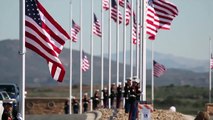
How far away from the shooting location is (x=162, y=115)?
144 ft

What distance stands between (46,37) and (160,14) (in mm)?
18387

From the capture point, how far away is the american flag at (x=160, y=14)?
43.1 metres

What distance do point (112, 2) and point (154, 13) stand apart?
17.6m

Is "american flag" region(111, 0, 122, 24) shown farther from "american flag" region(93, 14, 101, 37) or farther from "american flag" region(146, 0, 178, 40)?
"american flag" region(146, 0, 178, 40)

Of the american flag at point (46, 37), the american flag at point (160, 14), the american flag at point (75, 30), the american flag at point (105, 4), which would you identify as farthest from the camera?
the american flag at point (75, 30)

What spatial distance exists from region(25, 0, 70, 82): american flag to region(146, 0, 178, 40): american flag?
17037mm

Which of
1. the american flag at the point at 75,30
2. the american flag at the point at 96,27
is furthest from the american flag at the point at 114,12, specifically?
the american flag at the point at 75,30

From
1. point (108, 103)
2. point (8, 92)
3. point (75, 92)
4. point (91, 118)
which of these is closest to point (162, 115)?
point (91, 118)

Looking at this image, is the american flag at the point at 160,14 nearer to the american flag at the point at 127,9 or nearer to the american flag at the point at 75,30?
the american flag at the point at 127,9

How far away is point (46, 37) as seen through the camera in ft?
84.7

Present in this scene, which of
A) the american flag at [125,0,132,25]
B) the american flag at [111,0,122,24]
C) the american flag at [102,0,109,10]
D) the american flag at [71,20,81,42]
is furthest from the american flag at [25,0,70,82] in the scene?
the american flag at [71,20,81,42]

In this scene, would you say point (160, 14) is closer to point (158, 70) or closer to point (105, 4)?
point (105, 4)

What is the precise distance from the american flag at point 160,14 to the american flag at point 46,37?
55.9 ft

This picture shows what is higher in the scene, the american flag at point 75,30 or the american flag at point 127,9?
the american flag at point 127,9
